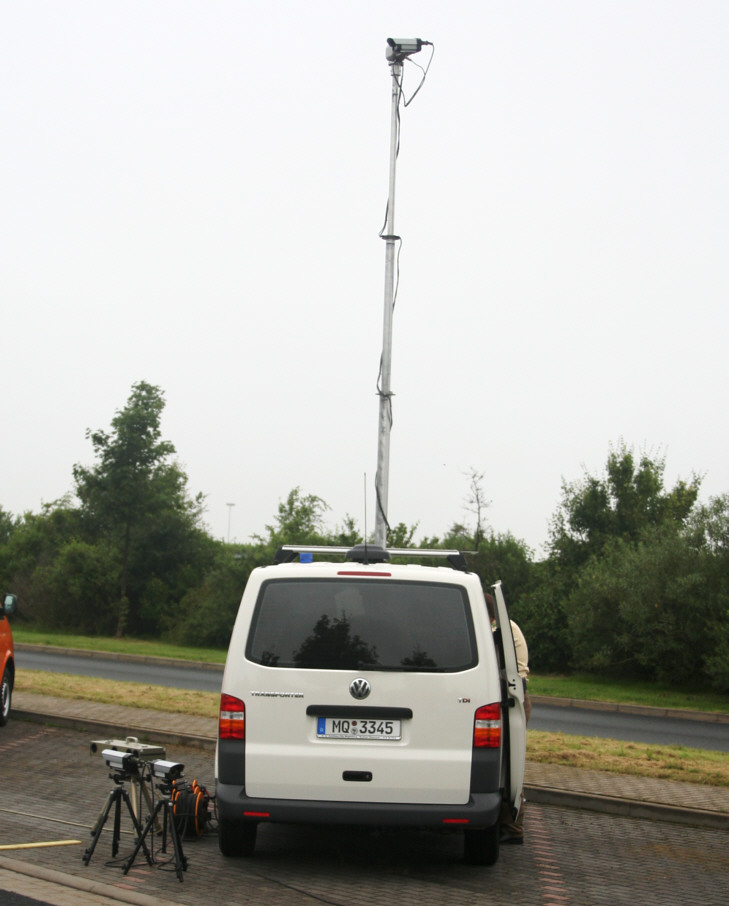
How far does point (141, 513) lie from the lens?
41500mm

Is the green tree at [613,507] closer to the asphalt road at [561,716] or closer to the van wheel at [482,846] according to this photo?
the asphalt road at [561,716]

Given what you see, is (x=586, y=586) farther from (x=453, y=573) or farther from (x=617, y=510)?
(x=453, y=573)

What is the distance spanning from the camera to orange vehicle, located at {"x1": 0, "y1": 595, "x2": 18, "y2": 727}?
12950 mm

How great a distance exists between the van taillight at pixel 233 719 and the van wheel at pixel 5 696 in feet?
24.8

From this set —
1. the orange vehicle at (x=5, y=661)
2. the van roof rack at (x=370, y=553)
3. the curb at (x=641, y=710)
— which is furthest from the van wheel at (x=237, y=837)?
the curb at (x=641, y=710)

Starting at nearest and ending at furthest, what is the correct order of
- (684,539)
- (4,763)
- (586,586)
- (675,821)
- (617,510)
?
1. (675,821)
2. (4,763)
3. (684,539)
4. (586,586)
5. (617,510)

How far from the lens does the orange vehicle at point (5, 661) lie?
1295cm

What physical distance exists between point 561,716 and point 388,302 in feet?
25.0

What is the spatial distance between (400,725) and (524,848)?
6.34 ft

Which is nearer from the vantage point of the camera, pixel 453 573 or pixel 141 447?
pixel 453 573

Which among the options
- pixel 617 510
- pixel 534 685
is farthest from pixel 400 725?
pixel 617 510

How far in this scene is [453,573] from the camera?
686 centimetres

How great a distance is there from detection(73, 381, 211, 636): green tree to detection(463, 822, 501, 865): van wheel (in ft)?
114

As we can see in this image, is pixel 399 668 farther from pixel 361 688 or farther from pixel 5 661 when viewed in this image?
pixel 5 661
